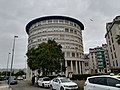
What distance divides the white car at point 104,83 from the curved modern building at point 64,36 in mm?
50731

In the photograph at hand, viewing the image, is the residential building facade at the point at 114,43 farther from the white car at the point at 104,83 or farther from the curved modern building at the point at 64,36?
the white car at the point at 104,83

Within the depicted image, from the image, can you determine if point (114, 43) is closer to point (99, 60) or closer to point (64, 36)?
point (64, 36)

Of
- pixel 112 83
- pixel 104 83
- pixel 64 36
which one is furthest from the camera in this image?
pixel 64 36

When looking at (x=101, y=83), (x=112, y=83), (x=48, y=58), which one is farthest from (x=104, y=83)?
(x=48, y=58)

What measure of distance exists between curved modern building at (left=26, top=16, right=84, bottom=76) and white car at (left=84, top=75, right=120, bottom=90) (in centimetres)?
5073

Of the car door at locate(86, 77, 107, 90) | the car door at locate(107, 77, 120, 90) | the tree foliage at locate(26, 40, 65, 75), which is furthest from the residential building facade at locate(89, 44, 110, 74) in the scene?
the car door at locate(107, 77, 120, 90)

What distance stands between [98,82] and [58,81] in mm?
7582

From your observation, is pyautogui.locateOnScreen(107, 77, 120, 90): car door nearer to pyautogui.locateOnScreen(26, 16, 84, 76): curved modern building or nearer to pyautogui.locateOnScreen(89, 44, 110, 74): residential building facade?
pyautogui.locateOnScreen(26, 16, 84, 76): curved modern building

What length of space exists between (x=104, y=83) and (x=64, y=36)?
5542 cm

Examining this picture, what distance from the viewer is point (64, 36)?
6419cm

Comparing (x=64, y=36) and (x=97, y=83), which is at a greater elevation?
(x=64, y=36)

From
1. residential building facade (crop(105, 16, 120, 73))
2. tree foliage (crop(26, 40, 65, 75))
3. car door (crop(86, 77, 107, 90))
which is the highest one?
residential building facade (crop(105, 16, 120, 73))

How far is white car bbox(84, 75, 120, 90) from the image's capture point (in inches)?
331

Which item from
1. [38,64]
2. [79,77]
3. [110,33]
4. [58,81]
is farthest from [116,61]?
[58,81]
